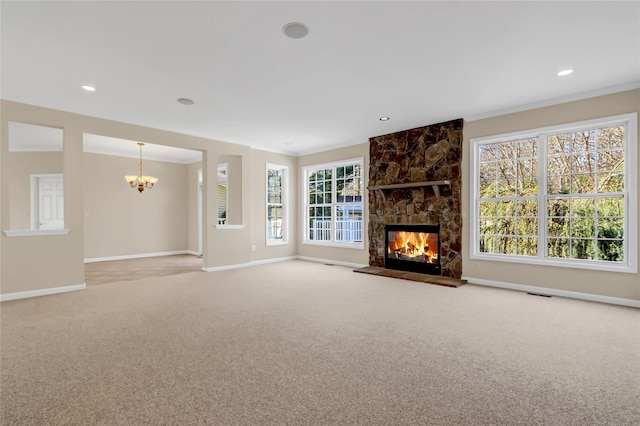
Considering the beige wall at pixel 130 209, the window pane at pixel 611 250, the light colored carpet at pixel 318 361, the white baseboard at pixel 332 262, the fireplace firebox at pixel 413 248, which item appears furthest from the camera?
the beige wall at pixel 130 209

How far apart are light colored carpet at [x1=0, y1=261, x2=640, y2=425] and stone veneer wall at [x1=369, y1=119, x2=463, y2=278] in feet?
4.70

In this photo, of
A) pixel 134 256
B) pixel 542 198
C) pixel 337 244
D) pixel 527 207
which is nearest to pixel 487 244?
pixel 527 207

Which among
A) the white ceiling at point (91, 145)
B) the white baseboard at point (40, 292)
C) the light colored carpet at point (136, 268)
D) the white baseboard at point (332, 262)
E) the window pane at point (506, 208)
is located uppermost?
the white ceiling at point (91, 145)

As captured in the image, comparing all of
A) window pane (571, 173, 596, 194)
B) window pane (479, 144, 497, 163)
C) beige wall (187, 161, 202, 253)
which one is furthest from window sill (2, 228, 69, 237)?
window pane (571, 173, 596, 194)

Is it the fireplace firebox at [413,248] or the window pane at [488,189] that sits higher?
the window pane at [488,189]

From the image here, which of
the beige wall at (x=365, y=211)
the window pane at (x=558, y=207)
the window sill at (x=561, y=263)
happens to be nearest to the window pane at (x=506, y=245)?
the window sill at (x=561, y=263)

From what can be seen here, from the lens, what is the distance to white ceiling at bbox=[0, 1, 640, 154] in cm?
239

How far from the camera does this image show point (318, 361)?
93.2 inches

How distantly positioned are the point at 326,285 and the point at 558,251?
3401mm

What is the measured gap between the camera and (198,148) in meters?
5.97

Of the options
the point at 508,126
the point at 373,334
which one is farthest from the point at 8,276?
the point at 508,126

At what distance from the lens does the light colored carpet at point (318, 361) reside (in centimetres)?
177

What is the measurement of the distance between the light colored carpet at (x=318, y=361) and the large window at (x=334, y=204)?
285cm

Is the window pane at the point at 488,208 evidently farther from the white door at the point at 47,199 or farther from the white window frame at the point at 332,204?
the white door at the point at 47,199
